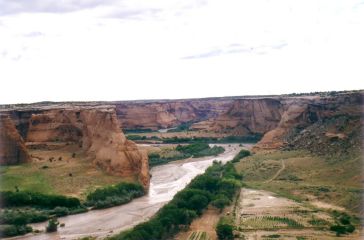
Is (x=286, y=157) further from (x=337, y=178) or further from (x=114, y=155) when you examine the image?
(x=114, y=155)

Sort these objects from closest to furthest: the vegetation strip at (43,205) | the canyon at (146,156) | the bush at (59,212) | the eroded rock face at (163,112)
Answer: the vegetation strip at (43,205) → the bush at (59,212) → the canyon at (146,156) → the eroded rock face at (163,112)

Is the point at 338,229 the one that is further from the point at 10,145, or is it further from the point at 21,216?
the point at 10,145

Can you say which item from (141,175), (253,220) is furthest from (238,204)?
(141,175)

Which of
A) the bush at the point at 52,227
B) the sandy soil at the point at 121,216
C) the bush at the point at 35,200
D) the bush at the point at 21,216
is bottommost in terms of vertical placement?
the sandy soil at the point at 121,216

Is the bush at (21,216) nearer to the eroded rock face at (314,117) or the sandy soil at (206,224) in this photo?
the sandy soil at (206,224)

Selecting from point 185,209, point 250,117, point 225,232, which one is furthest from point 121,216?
point 250,117

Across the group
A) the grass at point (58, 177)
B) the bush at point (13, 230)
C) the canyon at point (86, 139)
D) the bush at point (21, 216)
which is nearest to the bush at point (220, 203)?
the canyon at point (86, 139)
